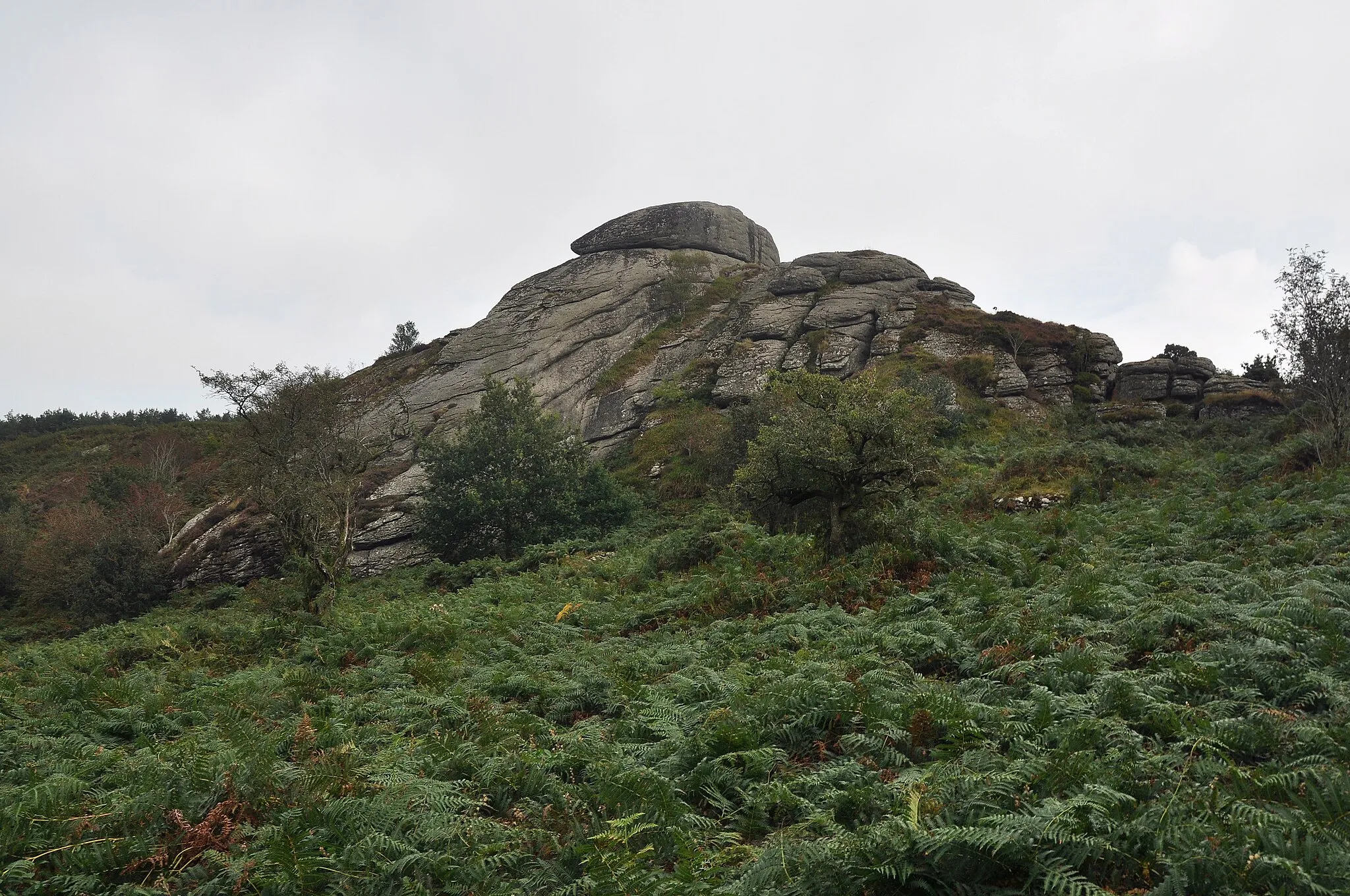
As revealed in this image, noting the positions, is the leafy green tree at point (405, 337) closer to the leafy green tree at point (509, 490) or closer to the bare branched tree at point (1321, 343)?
the leafy green tree at point (509, 490)

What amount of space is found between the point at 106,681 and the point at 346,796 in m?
7.08

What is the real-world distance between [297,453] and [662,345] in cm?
2962

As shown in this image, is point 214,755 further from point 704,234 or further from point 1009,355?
point 704,234

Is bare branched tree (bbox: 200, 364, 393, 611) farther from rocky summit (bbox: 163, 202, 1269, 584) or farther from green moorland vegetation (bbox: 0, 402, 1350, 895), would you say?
green moorland vegetation (bbox: 0, 402, 1350, 895)

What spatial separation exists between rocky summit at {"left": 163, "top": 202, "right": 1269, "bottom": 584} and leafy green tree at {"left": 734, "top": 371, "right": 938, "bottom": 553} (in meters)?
19.8

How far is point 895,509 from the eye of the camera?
1617cm

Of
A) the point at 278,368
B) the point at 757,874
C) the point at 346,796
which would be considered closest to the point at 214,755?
the point at 346,796

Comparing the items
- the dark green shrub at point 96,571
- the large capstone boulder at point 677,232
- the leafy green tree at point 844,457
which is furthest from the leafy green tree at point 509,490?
the large capstone boulder at point 677,232

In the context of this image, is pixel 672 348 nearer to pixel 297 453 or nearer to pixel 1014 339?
pixel 1014 339

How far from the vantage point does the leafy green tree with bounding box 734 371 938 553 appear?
16797 mm

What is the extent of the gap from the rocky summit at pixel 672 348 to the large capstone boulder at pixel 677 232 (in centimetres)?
17

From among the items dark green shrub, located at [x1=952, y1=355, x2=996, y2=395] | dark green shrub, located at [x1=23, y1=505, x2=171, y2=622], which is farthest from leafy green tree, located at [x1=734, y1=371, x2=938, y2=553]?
dark green shrub, located at [x1=23, y1=505, x2=171, y2=622]

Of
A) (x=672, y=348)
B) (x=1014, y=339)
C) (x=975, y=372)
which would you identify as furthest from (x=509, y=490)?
(x=1014, y=339)

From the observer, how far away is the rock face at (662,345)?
119 feet
